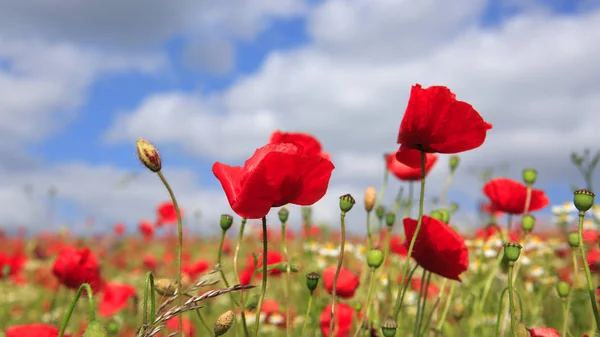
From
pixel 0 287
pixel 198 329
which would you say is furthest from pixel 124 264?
pixel 198 329

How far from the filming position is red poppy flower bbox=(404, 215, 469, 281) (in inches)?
64.6

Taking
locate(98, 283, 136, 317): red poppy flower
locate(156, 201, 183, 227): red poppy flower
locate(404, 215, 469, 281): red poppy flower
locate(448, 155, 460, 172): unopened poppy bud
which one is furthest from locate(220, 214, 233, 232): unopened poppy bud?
locate(156, 201, 183, 227): red poppy flower

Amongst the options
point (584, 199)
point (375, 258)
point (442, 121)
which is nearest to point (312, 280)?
point (375, 258)

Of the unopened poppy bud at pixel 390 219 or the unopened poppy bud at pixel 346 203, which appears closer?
the unopened poppy bud at pixel 346 203

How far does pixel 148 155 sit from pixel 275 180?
344 mm

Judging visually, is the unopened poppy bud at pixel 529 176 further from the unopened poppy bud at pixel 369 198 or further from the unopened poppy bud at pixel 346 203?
the unopened poppy bud at pixel 346 203

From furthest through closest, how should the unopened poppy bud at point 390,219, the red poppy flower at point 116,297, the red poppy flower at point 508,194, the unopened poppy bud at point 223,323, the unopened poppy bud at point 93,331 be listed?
1. the red poppy flower at point 116,297
2. the red poppy flower at point 508,194
3. the unopened poppy bud at point 390,219
4. the unopened poppy bud at point 223,323
5. the unopened poppy bud at point 93,331

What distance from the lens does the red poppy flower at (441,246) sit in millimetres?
1642

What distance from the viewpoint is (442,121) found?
1494mm

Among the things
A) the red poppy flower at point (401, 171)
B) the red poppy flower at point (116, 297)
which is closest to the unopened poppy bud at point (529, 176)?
the red poppy flower at point (401, 171)

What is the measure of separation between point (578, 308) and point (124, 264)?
485 centimetres

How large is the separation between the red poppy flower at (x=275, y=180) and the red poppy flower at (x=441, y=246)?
427mm

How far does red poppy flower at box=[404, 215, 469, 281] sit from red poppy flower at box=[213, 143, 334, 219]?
1.40 ft

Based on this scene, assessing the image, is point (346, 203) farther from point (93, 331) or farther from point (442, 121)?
point (93, 331)
